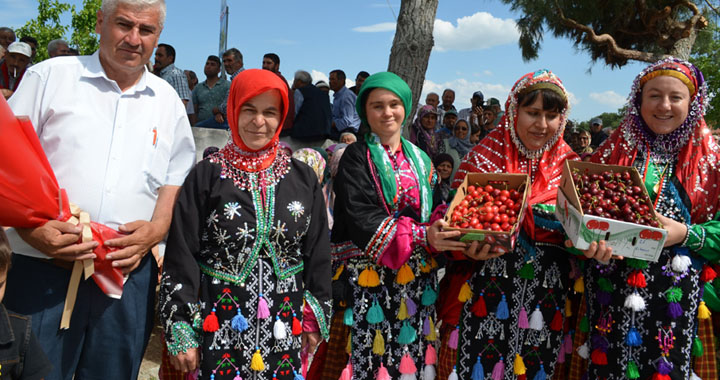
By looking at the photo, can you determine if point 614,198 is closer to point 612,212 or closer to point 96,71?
point 612,212

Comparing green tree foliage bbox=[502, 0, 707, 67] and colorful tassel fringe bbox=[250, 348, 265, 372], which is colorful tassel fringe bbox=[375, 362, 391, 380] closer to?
colorful tassel fringe bbox=[250, 348, 265, 372]

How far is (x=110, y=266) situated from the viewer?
7.19 ft

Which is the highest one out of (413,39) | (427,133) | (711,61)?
(711,61)

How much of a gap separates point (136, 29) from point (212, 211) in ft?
2.95

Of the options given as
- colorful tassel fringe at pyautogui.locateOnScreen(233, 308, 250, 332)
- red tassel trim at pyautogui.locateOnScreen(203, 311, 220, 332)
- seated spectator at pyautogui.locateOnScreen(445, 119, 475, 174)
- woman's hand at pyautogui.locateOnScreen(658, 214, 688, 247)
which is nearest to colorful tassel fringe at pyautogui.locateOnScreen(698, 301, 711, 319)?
woman's hand at pyautogui.locateOnScreen(658, 214, 688, 247)

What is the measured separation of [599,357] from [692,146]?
125 cm

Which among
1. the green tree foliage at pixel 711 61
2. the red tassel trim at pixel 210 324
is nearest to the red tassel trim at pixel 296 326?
the red tassel trim at pixel 210 324

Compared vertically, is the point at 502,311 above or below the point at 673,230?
below

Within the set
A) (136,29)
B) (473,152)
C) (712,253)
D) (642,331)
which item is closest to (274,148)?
(136,29)

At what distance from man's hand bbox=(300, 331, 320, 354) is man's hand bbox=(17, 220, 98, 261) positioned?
42.8 inches

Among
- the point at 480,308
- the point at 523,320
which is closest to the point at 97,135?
the point at 480,308

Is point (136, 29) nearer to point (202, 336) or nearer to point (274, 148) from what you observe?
point (274, 148)

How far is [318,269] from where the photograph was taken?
255 centimetres

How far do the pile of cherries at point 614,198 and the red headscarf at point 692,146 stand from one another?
34 cm
